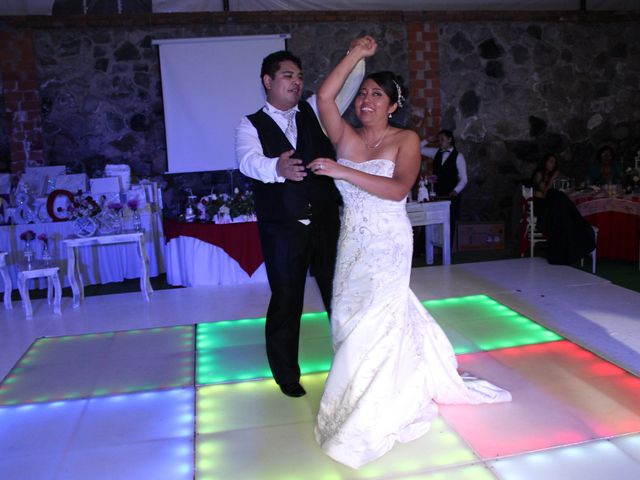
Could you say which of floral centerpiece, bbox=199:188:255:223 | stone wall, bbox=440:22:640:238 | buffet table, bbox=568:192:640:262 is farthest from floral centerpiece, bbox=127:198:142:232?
buffet table, bbox=568:192:640:262

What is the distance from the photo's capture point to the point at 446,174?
769 centimetres

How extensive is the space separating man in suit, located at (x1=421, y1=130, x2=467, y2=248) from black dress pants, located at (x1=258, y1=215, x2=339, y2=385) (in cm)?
449

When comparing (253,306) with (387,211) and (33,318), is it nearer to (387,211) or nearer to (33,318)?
(33,318)

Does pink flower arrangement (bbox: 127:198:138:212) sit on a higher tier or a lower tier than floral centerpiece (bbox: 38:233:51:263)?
higher

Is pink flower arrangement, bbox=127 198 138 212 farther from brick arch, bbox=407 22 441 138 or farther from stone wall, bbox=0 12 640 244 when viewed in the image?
brick arch, bbox=407 22 441 138

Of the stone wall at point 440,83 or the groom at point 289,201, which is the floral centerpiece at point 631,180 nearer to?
the stone wall at point 440,83

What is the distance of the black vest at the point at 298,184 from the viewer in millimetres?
3133

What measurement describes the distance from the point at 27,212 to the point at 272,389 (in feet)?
13.7

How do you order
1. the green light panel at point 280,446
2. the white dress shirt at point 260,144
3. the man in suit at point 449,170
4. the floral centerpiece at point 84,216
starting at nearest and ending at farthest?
the green light panel at point 280,446 → the white dress shirt at point 260,144 → the floral centerpiece at point 84,216 → the man in suit at point 449,170

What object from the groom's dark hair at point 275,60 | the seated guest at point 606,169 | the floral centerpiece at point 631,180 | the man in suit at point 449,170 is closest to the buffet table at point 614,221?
the floral centerpiece at point 631,180

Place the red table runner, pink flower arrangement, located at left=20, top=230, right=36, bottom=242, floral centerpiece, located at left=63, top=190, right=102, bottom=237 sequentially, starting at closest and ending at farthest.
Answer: floral centerpiece, located at left=63, top=190, right=102, bottom=237
pink flower arrangement, located at left=20, top=230, right=36, bottom=242
the red table runner

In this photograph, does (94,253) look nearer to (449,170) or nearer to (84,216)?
(84,216)

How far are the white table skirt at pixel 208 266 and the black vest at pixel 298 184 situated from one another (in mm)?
3105

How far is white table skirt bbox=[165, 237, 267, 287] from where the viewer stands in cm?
629
